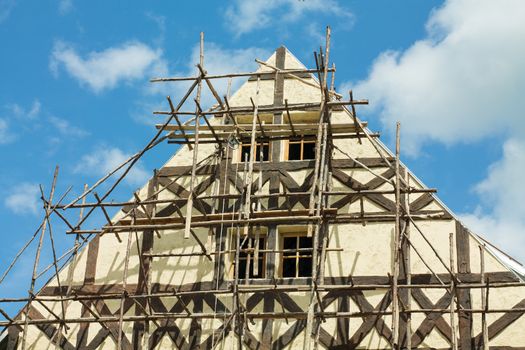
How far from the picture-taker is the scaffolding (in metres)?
15.4

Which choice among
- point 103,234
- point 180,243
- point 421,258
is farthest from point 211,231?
point 421,258

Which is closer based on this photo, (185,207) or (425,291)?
(425,291)

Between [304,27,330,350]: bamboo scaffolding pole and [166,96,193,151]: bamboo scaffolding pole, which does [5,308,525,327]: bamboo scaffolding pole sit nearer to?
[304,27,330,350]: bamboo scaffolding pole

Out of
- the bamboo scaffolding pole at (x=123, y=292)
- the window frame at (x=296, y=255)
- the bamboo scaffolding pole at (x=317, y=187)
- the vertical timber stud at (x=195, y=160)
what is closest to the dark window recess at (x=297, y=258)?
the window frame at (x=296, y=255)

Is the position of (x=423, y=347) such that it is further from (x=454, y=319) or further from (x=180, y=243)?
(x=180, y=243)

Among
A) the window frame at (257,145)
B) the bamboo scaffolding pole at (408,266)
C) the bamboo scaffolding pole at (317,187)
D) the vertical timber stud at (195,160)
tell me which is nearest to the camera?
the bamboo scaffolding pole at (317,187)

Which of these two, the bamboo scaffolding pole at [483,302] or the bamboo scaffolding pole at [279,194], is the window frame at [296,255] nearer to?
the bamboo scaffolding pole at [279,194]

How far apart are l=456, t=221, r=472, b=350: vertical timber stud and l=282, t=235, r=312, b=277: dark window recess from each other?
2.12 metres

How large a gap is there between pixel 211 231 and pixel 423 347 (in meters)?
3.60

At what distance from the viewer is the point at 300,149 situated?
1784cm

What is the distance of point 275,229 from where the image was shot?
55.3 feet

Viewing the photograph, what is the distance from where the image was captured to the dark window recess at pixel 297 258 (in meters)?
16.6

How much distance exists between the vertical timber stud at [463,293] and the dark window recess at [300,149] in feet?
9.10

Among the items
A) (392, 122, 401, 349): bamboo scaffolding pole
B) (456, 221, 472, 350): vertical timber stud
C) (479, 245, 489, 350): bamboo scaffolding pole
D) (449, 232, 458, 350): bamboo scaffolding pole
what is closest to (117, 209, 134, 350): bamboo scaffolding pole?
(392, 122, 401, 349): bamboo scaffolding pole
